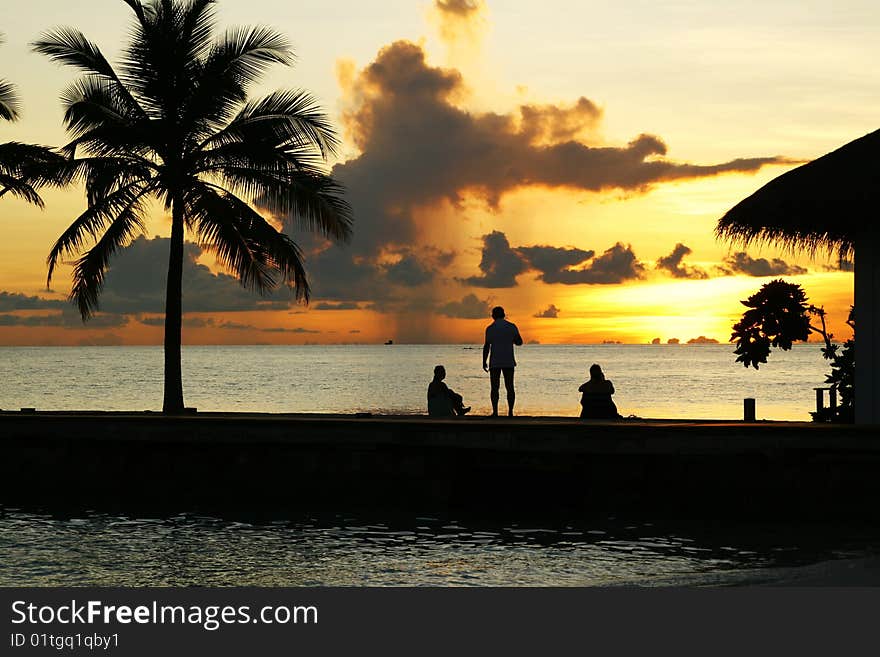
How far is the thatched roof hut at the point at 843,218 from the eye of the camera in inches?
658

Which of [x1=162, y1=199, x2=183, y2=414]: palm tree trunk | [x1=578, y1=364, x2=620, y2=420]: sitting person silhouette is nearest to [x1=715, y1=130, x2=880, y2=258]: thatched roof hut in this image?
[x1=578, y1=364, x2=620, y2=420]: sitting person silhouette

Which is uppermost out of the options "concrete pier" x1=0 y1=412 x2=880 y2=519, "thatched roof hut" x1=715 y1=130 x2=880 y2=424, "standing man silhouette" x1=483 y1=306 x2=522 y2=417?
"thatched roof hut" x1=715 y1=130 x2=880 y2=424

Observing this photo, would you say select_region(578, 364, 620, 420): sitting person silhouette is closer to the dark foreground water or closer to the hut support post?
the dark foreground water

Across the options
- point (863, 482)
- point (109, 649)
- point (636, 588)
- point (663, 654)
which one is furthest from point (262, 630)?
point (863, 482)

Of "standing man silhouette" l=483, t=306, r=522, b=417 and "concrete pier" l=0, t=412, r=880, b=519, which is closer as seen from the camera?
"concrete pier" l=0, t=412, r=880, b=519

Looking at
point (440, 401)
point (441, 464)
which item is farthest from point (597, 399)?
point (441, 464)

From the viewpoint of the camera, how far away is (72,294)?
79.9 feet

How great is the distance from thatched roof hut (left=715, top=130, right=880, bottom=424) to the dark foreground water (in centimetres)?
293

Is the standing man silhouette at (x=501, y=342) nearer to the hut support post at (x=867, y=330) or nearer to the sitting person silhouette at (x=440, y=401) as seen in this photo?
the sitting person silhouette at (x=440, y=401)

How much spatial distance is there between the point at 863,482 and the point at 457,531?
605 cm

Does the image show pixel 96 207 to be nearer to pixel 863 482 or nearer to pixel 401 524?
pixel 401 524

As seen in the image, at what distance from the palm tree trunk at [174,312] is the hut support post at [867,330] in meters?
14.8

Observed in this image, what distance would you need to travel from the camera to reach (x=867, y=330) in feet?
55.3

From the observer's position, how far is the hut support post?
16734 mm
